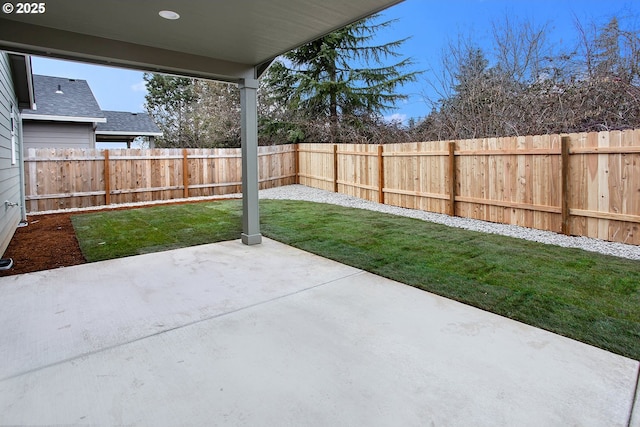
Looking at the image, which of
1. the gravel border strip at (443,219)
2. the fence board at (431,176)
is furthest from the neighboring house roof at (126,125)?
the gravel border strip at (443,219)

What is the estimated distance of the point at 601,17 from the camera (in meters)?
7.60

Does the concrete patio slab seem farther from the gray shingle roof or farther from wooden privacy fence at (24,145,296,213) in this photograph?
the gray shingle roof

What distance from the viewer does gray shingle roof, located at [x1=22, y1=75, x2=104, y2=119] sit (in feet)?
36.0

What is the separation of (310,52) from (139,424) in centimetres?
1475

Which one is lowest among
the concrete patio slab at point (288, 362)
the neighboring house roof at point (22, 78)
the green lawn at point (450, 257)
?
the concrete patio slab at point (288, 362)

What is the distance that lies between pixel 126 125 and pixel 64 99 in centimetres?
327

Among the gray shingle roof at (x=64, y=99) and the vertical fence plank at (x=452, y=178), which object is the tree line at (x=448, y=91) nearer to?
the vertical fence plank at (x=452, y=178)

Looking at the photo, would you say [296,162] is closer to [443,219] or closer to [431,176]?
[431,176]

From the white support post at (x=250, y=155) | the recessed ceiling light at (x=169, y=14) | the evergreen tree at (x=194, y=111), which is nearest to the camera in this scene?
the recessed ceiling light at (x=169, y=14)

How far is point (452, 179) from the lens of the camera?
7246 mm

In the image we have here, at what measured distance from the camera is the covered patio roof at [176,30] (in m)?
3.17

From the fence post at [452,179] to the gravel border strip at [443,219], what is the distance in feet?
0.68

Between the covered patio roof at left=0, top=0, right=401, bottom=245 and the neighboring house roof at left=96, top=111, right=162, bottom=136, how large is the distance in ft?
37.3

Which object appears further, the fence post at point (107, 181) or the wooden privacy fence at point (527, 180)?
the fence post at point (107, 181)
